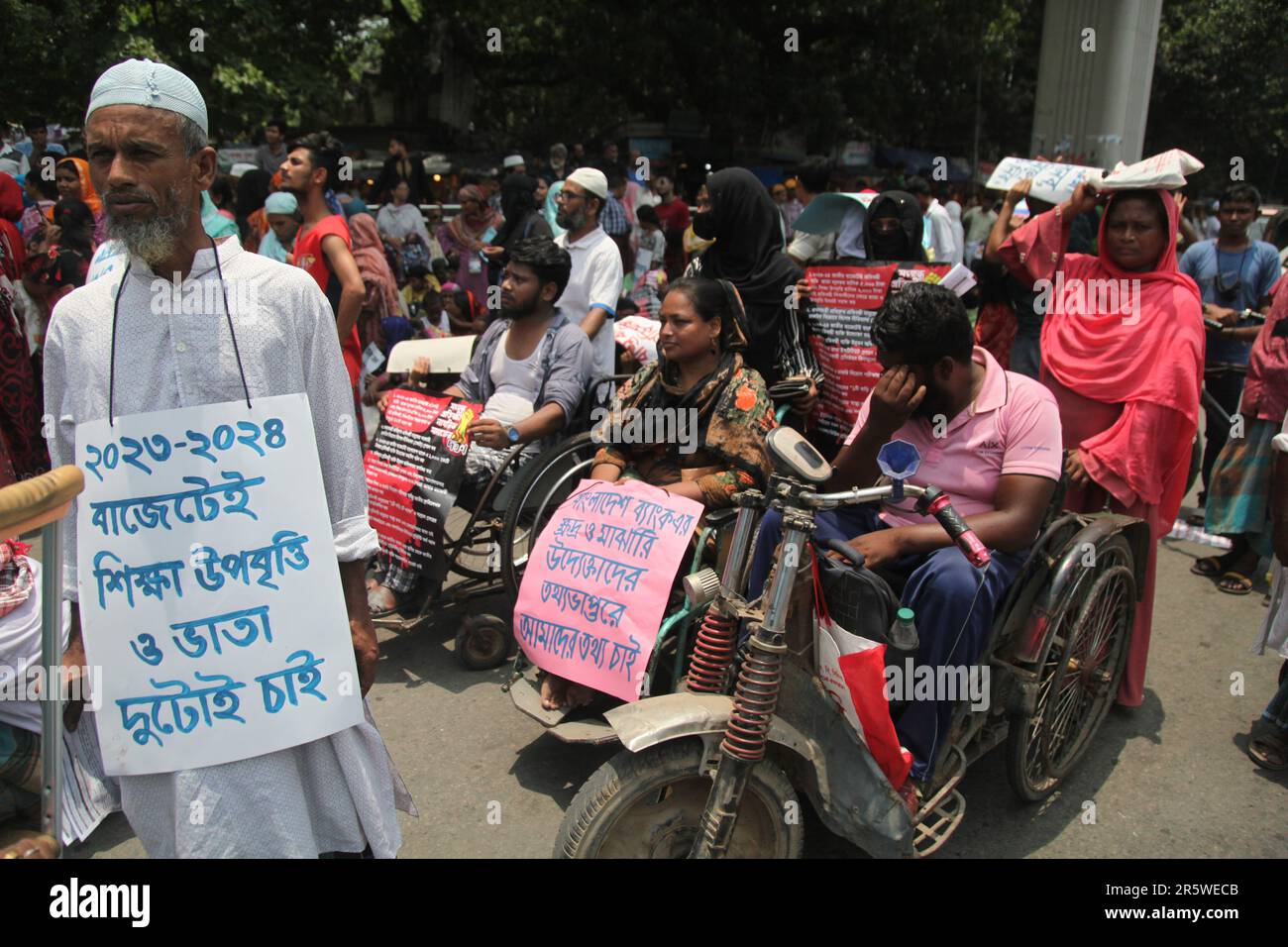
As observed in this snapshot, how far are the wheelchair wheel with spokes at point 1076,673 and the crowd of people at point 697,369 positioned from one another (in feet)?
0.83

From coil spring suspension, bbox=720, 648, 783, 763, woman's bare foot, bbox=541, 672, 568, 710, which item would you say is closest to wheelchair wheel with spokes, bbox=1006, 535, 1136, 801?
coil spring suspension, bbox=720, 648, 783, 763

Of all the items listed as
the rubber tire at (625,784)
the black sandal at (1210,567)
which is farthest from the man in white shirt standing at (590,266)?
the black sandal at (1210,567)

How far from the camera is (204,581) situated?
1888 mm

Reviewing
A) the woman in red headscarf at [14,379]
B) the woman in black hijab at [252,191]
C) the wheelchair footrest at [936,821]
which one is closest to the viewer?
the wheelchair footrest at [936,821]

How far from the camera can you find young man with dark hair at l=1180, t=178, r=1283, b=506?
5859 mm

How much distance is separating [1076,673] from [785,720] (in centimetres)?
136

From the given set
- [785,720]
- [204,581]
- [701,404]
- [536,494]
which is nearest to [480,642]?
[536,494]

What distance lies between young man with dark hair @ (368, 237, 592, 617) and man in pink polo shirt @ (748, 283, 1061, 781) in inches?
60.5

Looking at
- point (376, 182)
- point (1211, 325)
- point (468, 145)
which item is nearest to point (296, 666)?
point (1211, 325)

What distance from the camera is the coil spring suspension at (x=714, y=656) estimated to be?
8.74ft

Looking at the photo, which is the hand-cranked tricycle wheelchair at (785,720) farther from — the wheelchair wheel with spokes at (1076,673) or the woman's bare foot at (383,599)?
the woman's bare foot at (383,599)

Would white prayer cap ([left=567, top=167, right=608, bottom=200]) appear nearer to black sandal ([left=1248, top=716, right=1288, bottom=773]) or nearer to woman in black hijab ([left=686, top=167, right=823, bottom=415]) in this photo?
woman in black hijab ([left=686, top=167, right=823, bottom=415])

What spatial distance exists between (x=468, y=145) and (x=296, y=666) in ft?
72.0

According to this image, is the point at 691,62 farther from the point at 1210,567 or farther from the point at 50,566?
the point at 50,566
